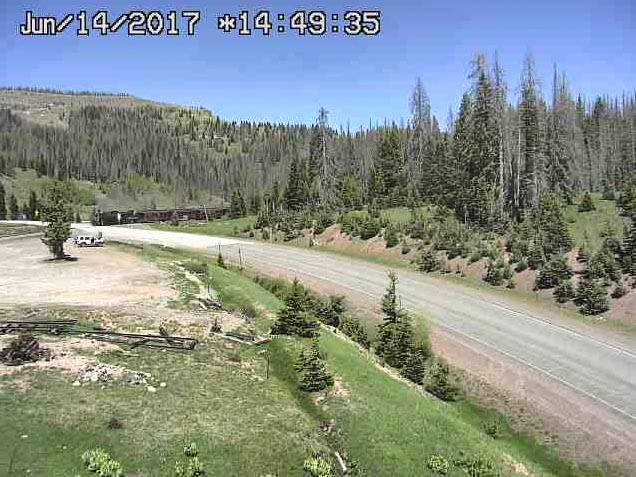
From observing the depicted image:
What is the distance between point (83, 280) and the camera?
36.4 metres

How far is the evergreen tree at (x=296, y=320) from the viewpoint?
79.1ft

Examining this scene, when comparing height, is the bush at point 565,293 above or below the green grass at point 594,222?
below

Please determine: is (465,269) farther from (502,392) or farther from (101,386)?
(101,386)

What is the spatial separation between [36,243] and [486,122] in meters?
50.8

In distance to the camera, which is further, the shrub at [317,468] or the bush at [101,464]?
the shrub at [317,468]

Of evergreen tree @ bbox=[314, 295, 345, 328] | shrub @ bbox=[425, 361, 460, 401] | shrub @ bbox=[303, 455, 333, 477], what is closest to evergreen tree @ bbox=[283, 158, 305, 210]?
evergreen tree @ bbox=[314, 295, 345, 328]

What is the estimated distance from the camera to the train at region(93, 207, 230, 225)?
100 meters

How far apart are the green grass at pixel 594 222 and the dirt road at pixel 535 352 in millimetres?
11277

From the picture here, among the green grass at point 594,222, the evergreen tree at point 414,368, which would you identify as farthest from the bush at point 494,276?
the evergreen tree at point 414,368

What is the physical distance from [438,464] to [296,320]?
36.1 ft

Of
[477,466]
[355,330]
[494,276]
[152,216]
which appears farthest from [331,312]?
[152,216]

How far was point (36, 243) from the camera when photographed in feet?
204

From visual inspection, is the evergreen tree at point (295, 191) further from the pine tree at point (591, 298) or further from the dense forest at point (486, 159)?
the pine tree at point (591, 298)

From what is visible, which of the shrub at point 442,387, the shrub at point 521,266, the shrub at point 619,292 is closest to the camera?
the shrub at point 442,387
